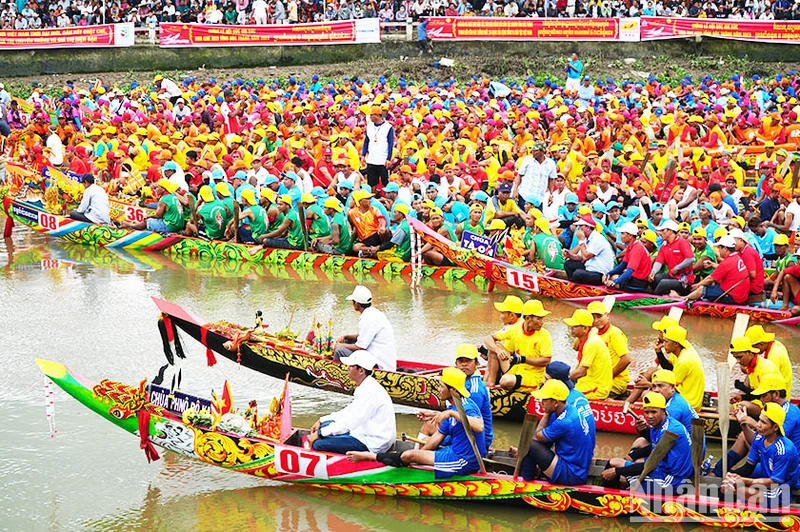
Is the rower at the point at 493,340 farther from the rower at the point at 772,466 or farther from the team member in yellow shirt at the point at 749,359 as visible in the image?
the rower at the point at 772,466

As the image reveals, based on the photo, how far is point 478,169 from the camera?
63.3 feet

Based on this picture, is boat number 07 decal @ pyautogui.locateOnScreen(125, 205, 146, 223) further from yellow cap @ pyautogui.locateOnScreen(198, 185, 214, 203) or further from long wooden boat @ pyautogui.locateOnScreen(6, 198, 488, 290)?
yellow cap @ pyautogui.locateOnScreen(198, 185, 214, 203)

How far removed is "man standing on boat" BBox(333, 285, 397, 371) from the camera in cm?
1088

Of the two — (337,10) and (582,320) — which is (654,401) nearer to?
(582,320)

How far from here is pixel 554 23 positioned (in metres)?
34.5

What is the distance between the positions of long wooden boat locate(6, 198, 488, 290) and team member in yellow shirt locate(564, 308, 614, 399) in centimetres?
546

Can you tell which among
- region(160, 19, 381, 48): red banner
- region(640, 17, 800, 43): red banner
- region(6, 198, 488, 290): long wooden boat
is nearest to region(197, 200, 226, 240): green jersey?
region(6, 198, 488, 290): long wooden boat

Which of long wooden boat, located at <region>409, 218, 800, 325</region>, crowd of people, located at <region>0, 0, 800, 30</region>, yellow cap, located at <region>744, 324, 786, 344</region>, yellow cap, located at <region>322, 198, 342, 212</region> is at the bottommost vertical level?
long wooden boat, located at <region>409, 218, 800, 325</region>

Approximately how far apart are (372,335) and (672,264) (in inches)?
205

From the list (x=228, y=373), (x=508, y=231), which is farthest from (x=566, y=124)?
(x=228, y=373)

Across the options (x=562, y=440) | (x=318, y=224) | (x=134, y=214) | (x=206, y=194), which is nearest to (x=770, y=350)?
(x=562, y=440)

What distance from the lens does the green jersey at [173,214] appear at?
1775cm

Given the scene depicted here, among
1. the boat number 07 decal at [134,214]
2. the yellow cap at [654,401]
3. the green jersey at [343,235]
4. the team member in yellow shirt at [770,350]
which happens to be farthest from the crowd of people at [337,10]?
the yellow cap at [654,401]

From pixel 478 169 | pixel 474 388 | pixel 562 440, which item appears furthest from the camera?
pixel 478 169
